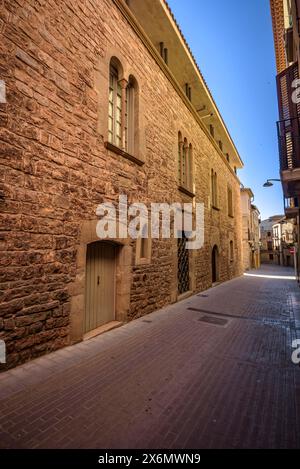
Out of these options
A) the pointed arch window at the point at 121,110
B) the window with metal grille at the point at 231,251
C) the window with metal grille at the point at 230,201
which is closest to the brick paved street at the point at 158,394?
the pointed arch window at the point at 121,110

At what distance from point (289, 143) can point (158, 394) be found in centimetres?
890

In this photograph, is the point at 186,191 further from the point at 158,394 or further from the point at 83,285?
the point at 158,394

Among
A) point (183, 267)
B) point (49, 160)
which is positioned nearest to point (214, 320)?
point (183, 267)

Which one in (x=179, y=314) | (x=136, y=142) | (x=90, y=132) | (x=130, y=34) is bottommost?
(x=179, y=314)

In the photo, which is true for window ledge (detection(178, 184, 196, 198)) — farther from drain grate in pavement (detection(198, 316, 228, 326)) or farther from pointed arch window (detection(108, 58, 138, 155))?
drain grate in pavement (detection(198, 316, 228, 326))

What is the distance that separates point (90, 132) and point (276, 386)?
4.68 m

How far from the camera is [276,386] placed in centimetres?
273

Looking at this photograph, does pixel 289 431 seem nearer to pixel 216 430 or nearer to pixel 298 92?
pixel 216 430

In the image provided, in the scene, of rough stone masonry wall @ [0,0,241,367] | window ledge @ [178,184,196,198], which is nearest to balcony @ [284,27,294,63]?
rough stone masonry wall @ [0,0,241,367]

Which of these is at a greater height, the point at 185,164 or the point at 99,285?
the point at 185,164

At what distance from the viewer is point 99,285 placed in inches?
188

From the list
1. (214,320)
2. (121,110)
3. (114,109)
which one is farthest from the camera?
(214,320)

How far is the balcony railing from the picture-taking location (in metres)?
7.64
